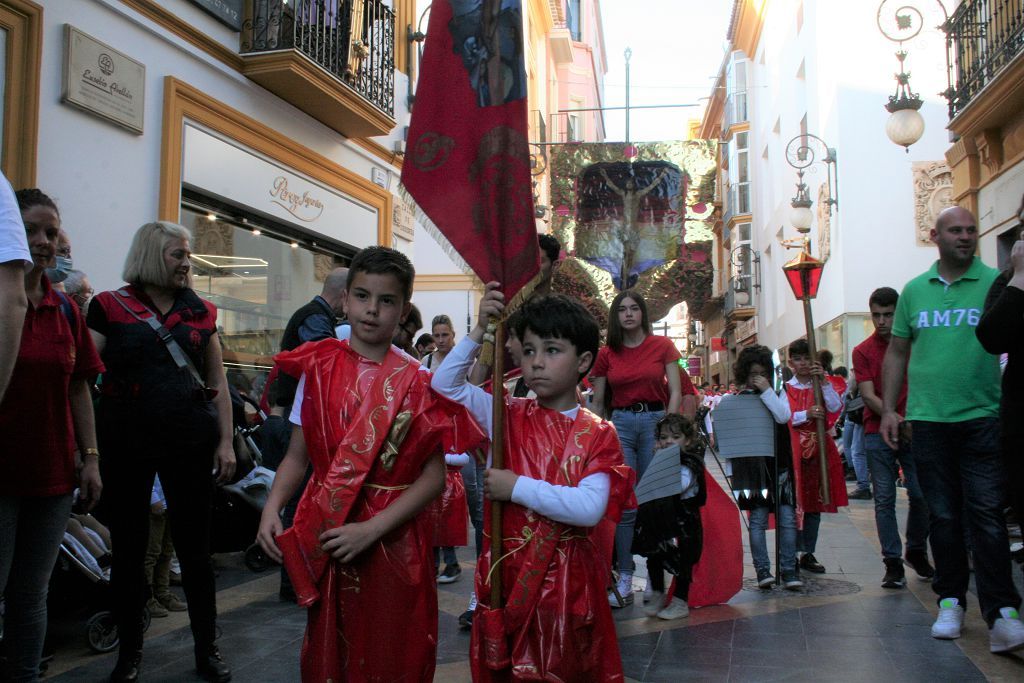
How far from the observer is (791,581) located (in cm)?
612

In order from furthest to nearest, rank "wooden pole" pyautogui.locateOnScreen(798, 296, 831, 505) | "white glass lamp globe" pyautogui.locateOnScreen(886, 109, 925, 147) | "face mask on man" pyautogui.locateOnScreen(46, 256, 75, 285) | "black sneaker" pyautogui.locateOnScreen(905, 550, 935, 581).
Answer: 1. "white glass lamp globe" pyautogui.locateOnScreen(886, 109, 925, 147)
2. "wooden pole" pyautogui.locateOnScreen(798, 296, 831, 505)
3. "black sneaker" pyautogui.locateOnScreen(905, 550, 935, 581)
4. "face mask on man" pyautogui.locateOnScreen(46, 256, 75, 285)

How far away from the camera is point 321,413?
8.49 ft

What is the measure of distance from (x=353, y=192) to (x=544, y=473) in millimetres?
10102

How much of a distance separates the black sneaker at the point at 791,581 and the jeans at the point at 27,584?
15.0 feet

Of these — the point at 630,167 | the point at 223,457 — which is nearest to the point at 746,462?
the point at 223,457

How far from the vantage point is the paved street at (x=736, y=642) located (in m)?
4.15

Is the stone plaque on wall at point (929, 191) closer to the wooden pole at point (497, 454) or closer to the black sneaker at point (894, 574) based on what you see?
the black sneaker at point (894, 574)

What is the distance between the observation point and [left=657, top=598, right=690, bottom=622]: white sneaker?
5.29 metres

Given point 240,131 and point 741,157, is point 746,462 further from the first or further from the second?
point 741,157

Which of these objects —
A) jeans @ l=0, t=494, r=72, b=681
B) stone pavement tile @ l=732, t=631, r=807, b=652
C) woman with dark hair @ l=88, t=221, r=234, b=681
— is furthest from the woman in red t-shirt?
jeans @ l=0, t=494, r=72, b=681

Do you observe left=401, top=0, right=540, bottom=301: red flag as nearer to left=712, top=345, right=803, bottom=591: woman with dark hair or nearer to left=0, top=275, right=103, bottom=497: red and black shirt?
left=0, top=275, right=103, bottom=497: red and black shirt

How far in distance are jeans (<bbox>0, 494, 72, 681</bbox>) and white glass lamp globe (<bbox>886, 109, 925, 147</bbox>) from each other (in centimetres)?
1112

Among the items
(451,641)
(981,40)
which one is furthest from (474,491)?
(981,40)

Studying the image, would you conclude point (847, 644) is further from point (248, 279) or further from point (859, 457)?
point (859, 457)
